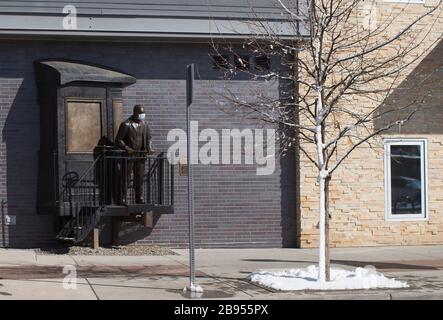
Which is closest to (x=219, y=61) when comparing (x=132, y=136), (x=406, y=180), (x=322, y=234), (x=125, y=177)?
(x=132, y=136)

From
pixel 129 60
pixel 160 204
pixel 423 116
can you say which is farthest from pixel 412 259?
pixel 129 60

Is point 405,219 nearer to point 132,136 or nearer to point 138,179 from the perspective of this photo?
point 138,179

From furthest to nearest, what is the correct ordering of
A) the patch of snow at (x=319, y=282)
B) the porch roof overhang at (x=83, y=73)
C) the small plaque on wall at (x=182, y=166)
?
the small plaque on wall at (x=182, y=166)
the porch roof overhang at (x=83, y=73)
the patch of snow at (x=319, y=282)

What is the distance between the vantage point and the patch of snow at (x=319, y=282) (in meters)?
10.5

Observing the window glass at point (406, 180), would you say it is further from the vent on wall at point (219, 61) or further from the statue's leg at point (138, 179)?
the statue's leg at point (138, 179)

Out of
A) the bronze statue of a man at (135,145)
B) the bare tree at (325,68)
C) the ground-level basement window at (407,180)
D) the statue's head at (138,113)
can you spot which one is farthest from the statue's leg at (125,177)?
the ground-level basement window at (407,180)

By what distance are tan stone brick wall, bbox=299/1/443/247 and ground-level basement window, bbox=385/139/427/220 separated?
0.46 ft

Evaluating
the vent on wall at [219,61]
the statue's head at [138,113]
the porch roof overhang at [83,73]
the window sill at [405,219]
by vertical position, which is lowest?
the window sill at [405,219]

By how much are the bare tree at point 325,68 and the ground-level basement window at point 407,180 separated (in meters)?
0.88

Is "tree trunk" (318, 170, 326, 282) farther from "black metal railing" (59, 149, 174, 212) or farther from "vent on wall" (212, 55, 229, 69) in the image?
"vent on wall" (212, 55, 229, 69)

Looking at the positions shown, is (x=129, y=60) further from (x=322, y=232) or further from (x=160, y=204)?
(x=322, y=232)

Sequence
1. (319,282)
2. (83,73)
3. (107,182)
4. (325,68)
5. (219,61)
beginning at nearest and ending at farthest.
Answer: (319,282) < (325,68) < (83,73) < (107,182) < (219,61)

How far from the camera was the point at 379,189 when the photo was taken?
53.2 ft

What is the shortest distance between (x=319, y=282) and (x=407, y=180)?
6.85 m
